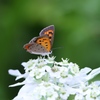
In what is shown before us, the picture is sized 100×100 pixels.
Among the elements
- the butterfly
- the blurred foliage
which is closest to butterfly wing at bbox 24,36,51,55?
the butterfly

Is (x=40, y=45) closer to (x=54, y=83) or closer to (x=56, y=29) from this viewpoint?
(x=54, y=83)

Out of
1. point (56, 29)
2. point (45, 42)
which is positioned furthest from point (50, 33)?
point (56, 29)

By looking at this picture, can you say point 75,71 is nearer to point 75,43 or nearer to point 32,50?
point 32,50

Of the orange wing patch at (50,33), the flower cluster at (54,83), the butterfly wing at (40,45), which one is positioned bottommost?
the flower cluster at (54,83)

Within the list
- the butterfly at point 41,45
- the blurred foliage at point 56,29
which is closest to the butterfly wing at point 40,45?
the butterfly at point 41,45

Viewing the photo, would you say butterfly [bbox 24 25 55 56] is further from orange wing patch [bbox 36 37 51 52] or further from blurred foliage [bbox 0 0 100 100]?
blurred foliage [bbox 0 0 100 100]

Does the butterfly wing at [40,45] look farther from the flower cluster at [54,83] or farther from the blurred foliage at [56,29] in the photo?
the blurred foliage at [56,29]
